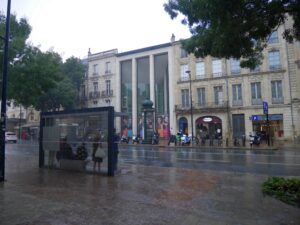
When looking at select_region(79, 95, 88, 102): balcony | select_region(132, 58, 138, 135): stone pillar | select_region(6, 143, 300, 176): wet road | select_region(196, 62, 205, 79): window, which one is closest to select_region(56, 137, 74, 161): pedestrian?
select_region(6, 143, 300, 176): wet road

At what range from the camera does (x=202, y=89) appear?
38875 millimetres

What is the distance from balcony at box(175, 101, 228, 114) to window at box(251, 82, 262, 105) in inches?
133

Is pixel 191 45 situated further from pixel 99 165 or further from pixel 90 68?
pixel 90 68

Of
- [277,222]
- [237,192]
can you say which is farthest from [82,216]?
[237,192]

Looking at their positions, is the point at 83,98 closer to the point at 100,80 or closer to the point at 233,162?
the point at 100,80

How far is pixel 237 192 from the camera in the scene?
25.0 feet

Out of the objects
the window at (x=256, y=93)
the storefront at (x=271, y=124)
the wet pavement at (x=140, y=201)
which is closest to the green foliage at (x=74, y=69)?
the window at (x=256, y=93)

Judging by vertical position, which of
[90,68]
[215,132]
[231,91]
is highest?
[90,68]

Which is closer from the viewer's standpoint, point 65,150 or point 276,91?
point 65,150

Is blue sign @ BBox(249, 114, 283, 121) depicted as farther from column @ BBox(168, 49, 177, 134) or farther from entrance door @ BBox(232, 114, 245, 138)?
column @ BBox(168, 49, 177, 134)

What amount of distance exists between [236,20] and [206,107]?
31770 millimetres

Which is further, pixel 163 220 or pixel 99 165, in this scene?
pixel 99 165

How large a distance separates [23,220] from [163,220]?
2.59 m

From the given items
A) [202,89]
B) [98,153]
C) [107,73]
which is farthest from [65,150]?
[107,73]
